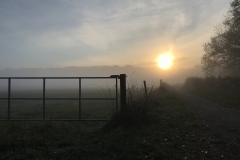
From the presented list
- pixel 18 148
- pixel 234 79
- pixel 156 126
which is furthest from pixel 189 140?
pixel 234 79

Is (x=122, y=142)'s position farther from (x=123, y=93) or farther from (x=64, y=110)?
(x=64, y=110)

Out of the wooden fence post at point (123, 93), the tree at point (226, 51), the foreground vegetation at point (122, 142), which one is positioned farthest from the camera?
the tree at point (226, 51)

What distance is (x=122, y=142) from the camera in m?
7.09

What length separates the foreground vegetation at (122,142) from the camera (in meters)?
6.02

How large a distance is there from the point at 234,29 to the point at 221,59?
284 inches

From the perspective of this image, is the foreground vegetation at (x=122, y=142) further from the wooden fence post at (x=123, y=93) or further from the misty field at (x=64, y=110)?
the misty field at (x=64, y=110)

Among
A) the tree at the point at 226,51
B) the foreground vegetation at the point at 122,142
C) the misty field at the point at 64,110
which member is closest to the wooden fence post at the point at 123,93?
the foreground vegetation at the point at 122,142

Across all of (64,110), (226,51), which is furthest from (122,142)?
(226,51)

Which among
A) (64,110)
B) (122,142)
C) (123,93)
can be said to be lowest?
(122,142)

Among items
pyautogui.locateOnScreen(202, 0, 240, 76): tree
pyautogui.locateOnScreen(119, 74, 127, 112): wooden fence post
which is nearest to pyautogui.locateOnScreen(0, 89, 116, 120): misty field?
pyautogui.locateOnScreen(119, 74, 127, 112): wooden fence post

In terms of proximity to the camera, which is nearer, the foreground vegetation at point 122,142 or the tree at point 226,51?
the foreground vegetation at point 122,142

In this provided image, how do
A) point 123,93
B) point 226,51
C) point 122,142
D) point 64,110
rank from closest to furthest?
point 122,142, point 123,93, point 64,110, point 226,51

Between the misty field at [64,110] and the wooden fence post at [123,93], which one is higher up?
the wooden fence post at [123,93]

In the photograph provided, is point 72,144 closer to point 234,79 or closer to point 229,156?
point 229,156
